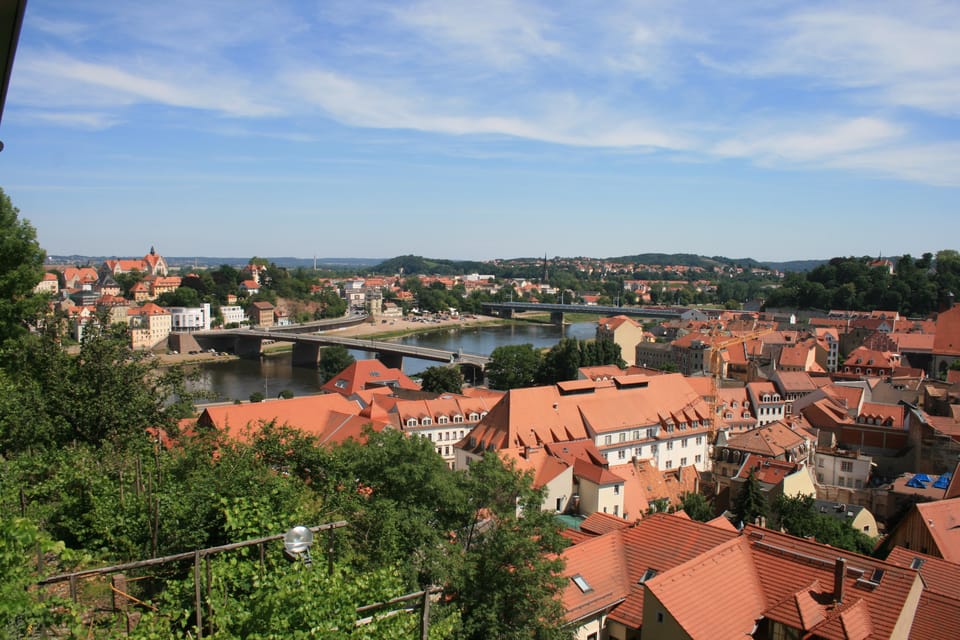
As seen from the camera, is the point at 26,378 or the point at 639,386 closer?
the point at 26,378

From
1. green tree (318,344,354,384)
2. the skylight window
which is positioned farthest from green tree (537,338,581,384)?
the skylight window

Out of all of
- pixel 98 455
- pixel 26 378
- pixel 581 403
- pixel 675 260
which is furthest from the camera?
pixel 675 260

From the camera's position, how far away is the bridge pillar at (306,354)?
4291 cm

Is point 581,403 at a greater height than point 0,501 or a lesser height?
lesser

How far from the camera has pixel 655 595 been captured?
6.52 meters

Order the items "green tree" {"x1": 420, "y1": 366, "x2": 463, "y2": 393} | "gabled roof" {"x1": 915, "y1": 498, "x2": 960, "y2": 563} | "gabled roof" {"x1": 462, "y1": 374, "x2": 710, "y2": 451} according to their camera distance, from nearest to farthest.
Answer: "gabled roof" {"x1": 915, "y1": 498, "x2": 960, "y2": 563}
"gabled roof" {"x1": 462, "y1": 374, "x2": 710, "y2": 451}
"green tree" {"x1": 420, "y1": 366, "x2": 463, "y2": 393}

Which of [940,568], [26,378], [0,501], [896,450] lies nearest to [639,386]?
[896,450]

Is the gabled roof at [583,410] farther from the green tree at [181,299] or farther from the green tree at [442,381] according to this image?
the green tree at [181,299]

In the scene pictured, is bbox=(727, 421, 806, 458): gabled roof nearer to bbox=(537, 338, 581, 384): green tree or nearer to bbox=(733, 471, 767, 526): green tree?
bbox=(733, 471, 767, 526): green tree

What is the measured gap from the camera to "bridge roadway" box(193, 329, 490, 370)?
36.7 metres

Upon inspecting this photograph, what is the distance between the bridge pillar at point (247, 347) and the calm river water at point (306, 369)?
1.14 meters

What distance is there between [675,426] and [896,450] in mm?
6361

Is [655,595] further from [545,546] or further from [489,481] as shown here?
[489,481]

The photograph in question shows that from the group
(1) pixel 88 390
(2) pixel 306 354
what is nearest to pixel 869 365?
(2) pixel 306 354
